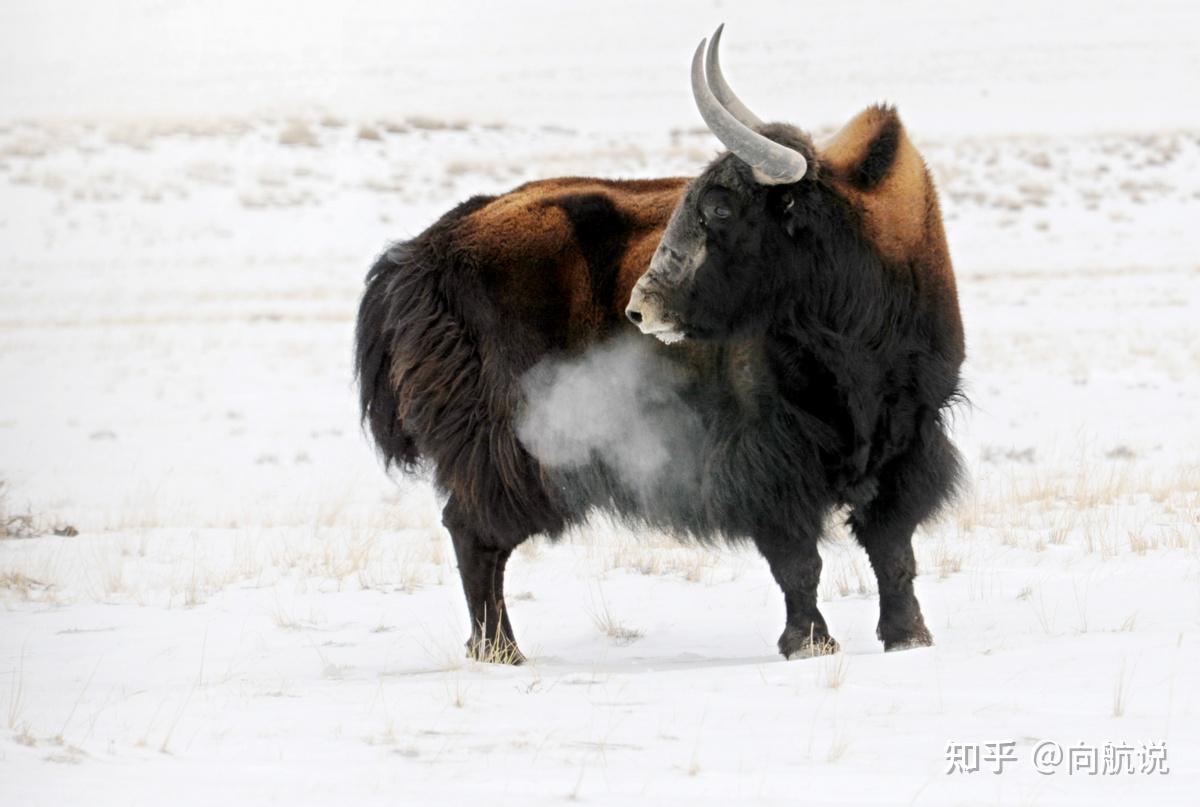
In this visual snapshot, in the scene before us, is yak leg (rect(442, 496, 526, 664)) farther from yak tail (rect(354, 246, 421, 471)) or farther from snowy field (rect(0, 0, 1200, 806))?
yak tail (rect(354, 246, 421, 471))

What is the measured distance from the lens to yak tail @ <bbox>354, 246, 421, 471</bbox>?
23.1 ft

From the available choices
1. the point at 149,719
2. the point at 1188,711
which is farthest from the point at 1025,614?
the point at 149,719

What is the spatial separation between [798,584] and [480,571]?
1.49 meters

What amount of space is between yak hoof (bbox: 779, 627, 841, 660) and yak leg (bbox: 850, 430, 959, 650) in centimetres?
31

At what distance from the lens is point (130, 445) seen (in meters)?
14.2

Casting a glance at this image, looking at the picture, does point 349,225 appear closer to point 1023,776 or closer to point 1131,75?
point 1023,776

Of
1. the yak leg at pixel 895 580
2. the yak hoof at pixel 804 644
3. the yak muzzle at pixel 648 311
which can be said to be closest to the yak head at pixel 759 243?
the yak muzzle at pixel 648 311

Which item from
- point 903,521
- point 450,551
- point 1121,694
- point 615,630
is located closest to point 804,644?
point 903,521

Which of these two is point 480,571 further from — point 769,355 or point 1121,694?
point 1121,694

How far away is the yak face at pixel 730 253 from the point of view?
5.95 meters

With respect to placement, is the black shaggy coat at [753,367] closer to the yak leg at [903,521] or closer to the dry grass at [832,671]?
the yak leg at [903,521]

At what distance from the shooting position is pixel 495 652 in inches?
244

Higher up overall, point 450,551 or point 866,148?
point 866,148

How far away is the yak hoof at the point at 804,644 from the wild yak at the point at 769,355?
0.01 meters
